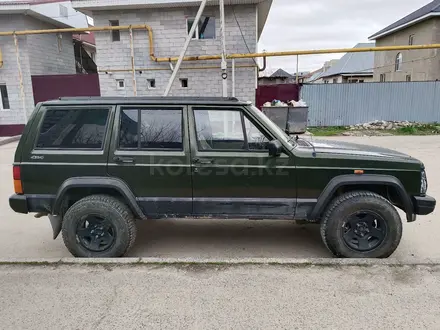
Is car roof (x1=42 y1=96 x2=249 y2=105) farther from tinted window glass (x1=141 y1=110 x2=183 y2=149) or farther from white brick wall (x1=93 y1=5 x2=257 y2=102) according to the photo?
white brick wall (x1=93 y1=5 x2=257 y2=102)

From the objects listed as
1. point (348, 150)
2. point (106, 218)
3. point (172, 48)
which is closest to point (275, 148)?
point (348, 150)

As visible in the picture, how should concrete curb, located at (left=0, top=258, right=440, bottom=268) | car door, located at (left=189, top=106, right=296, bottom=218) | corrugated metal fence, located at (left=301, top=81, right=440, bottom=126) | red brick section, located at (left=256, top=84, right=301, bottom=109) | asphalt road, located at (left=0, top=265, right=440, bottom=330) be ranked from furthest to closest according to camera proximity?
1. corrugated metal fence, located at (left=301, top=81, right=440, bottom=126)
2. red brick section, located at (left=256, top=84, right=301, bottom=109)
3. car door, located at (left=189, top=106, right=296, bottom=218)
4. concrete curb, located at (left=0, top=258, right=440, bottom=268)
5. asphalt road, located at (left=0, top=265, right=440, bottom=330)

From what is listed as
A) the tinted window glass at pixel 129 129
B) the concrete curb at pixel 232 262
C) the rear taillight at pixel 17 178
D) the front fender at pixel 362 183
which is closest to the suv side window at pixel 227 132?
the tinted window glass at pixel 129 129

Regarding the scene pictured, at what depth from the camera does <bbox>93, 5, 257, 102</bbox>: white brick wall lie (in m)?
12.7

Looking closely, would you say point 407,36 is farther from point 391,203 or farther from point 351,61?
point 391,203

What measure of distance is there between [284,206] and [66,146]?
7.99 ft

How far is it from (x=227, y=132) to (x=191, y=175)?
2.03 feet

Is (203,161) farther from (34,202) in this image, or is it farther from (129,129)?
(34,202)

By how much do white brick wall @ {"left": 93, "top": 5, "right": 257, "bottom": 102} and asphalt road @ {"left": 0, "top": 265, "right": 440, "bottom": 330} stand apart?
1077cm

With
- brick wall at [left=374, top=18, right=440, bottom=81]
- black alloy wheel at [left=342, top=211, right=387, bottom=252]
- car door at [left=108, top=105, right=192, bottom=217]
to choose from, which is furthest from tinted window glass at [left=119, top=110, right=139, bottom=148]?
brick wall at [left=374, top=18, right=440, bottom=81]

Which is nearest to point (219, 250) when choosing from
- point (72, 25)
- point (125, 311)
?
point (125, 311)

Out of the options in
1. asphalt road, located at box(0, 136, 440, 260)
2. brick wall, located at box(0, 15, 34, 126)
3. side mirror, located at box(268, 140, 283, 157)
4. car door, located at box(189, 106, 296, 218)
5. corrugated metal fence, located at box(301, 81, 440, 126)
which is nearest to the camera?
side mirror, located at box(268, 140, 283, 157)

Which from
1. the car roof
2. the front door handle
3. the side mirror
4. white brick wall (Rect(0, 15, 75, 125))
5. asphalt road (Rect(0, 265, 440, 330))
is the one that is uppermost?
white brick wall (Rect(0, 15, 75, 125))

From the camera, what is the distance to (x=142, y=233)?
4.54 metres
